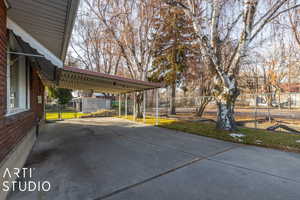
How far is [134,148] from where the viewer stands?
503 cm

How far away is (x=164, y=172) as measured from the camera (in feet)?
10.7

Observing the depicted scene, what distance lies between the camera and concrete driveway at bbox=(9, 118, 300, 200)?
2.50m

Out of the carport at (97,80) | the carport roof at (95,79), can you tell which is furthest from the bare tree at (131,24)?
the carport roof at (95,79)

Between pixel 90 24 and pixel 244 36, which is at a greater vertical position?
pixel 90 24

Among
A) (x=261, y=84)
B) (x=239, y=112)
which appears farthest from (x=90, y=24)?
(x=261, y=84)

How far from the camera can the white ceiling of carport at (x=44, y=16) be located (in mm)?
2611

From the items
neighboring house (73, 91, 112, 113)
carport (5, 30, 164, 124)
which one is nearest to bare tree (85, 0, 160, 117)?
carport (5, 30, 164, 124)

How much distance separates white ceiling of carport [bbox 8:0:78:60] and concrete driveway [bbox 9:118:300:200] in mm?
3013

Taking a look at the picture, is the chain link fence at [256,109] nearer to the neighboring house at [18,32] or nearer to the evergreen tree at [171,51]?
the evergreen tree at [171,51]

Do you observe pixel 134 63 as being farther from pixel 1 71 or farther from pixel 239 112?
pixel 1 71

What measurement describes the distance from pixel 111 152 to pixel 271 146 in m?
5.18

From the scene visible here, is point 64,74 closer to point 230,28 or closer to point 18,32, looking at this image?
point 18,32

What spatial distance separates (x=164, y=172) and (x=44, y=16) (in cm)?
392

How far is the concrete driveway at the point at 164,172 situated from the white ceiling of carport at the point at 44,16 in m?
3.01
